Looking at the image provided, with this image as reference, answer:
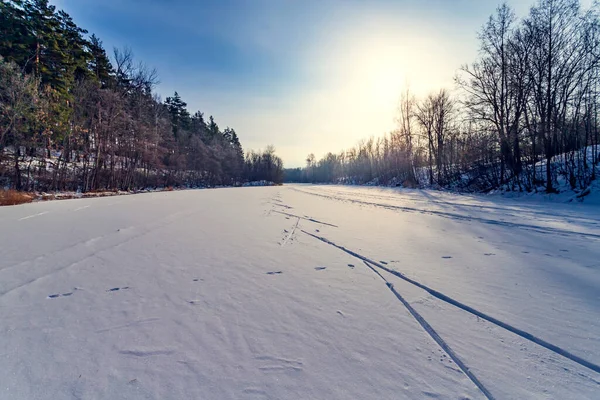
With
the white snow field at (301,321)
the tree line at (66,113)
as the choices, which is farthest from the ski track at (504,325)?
the tree line at (66,113)

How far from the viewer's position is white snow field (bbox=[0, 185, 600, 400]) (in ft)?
4.21

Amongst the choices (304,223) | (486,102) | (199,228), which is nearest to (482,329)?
(304,223)

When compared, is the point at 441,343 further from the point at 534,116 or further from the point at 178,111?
the point at 178,111

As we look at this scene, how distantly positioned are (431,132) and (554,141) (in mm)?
15455

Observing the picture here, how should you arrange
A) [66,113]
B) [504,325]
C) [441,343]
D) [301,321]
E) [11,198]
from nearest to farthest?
[441,343] → [504,325] → [301,321] → [11,198] → [66,113]

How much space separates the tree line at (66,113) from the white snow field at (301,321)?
54.0 feet

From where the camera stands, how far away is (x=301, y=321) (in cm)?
189

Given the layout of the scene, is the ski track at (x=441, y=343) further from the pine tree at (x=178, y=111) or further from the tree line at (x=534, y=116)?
the pine tree at (x=178, y=111)

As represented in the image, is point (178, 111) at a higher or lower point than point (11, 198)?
higher

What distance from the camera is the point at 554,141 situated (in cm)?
1191

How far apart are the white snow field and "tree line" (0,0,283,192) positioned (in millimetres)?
16448

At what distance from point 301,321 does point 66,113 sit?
24034 mm

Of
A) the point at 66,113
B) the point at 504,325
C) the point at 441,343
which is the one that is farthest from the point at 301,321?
the point at 66,113

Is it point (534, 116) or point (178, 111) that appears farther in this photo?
point (178, 111)
